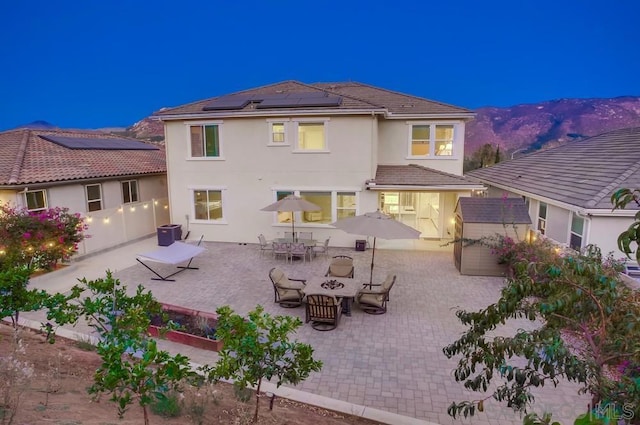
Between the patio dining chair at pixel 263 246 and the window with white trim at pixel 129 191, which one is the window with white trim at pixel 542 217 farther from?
the window with white trim at pixel 129 191

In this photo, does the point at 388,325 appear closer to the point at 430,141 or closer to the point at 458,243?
the point at 458,243

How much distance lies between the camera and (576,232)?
12.9 meters

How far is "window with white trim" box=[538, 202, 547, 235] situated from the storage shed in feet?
11.4

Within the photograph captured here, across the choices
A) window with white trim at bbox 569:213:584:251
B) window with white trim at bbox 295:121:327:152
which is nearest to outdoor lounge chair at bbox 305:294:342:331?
window with white trim at bbox 569:213:584:251

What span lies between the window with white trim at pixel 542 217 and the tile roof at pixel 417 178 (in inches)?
116

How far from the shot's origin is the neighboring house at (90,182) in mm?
14547

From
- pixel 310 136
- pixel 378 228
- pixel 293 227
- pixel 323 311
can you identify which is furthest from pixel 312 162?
pixel 323 311

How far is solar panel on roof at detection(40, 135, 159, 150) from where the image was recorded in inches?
765

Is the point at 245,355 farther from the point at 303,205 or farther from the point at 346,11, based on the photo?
the point at 346,11

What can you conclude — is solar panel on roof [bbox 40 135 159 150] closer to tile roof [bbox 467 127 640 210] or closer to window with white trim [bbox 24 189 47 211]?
window with white trim [bbox 24 189 47 211]

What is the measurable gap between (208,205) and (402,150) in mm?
10450

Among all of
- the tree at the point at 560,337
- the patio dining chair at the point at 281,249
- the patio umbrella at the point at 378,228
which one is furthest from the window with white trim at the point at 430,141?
the tree at the point at 560,337

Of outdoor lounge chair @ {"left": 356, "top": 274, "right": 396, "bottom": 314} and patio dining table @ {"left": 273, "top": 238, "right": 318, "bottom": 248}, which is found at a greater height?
patio dining table @ {"left": 273, "top": 238, "right": 318, "bottom": 248}

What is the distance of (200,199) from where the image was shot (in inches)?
727
